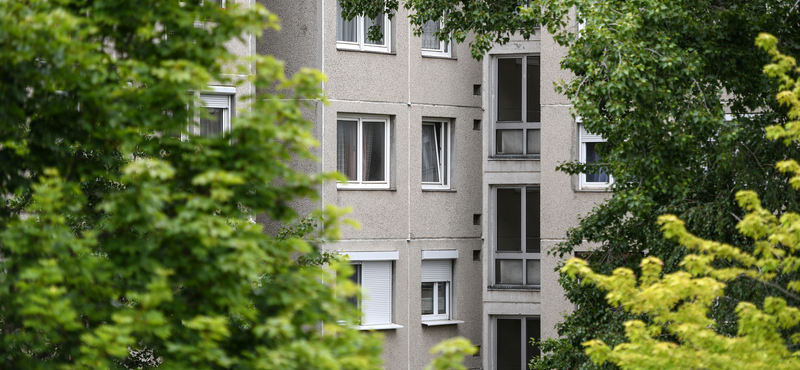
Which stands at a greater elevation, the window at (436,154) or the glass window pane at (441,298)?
the window at (436,154)

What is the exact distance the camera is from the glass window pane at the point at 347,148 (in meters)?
22.8

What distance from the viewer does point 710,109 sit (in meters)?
13.5

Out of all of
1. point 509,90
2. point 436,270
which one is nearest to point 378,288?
point 436,270

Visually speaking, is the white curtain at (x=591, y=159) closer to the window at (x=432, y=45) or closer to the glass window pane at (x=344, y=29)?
the window at (x=432, y=45)

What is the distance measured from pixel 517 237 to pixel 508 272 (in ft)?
3.09

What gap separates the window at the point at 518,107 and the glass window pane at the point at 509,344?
14.4 feet

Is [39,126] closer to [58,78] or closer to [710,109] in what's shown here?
[58,78]

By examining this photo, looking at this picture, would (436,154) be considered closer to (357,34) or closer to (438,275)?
(438,275)

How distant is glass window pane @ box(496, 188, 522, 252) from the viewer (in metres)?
24.9

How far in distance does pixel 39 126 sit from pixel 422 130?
1798 centimetres

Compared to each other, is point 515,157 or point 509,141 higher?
point 509,141

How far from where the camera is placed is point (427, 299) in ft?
79.5

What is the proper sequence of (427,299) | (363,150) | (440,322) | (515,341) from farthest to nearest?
(515,341) < (427,299) < (440,322) < (363,150)

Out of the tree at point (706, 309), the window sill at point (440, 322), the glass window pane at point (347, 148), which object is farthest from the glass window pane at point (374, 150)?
the tree at point (706, 309)
